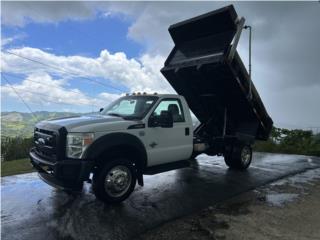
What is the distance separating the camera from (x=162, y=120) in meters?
6.39

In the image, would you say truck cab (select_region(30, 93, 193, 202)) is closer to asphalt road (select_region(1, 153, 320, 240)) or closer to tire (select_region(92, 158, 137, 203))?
tire (select_region(92, 158, 137, 203))

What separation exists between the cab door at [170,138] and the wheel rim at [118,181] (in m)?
0.72

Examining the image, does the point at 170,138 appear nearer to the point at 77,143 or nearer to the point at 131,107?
the point at 131,107

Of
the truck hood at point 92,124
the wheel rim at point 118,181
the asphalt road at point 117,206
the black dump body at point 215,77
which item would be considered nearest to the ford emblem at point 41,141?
the truck hood at point 92,124

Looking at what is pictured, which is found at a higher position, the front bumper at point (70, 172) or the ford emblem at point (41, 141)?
the ford emblem at point (41, 141)

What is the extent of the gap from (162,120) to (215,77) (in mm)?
2285

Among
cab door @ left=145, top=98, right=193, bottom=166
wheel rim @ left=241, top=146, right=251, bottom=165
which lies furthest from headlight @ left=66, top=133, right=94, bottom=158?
wheel rim @ left=241, top=146, right=251, bottom=165

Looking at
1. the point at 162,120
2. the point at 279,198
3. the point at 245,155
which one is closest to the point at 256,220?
the point at 279,198

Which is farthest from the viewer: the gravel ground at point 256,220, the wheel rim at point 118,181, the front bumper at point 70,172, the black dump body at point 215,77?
the black dump body at point 215,77

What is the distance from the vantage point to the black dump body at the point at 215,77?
7480 millimetres

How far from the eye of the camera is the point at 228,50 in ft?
23.9

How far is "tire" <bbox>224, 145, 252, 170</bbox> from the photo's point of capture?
888cm

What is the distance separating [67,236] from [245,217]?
8.95 feet

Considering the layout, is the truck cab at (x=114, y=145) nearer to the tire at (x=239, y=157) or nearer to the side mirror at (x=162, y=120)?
the side mirror at (x=162, y=120)
